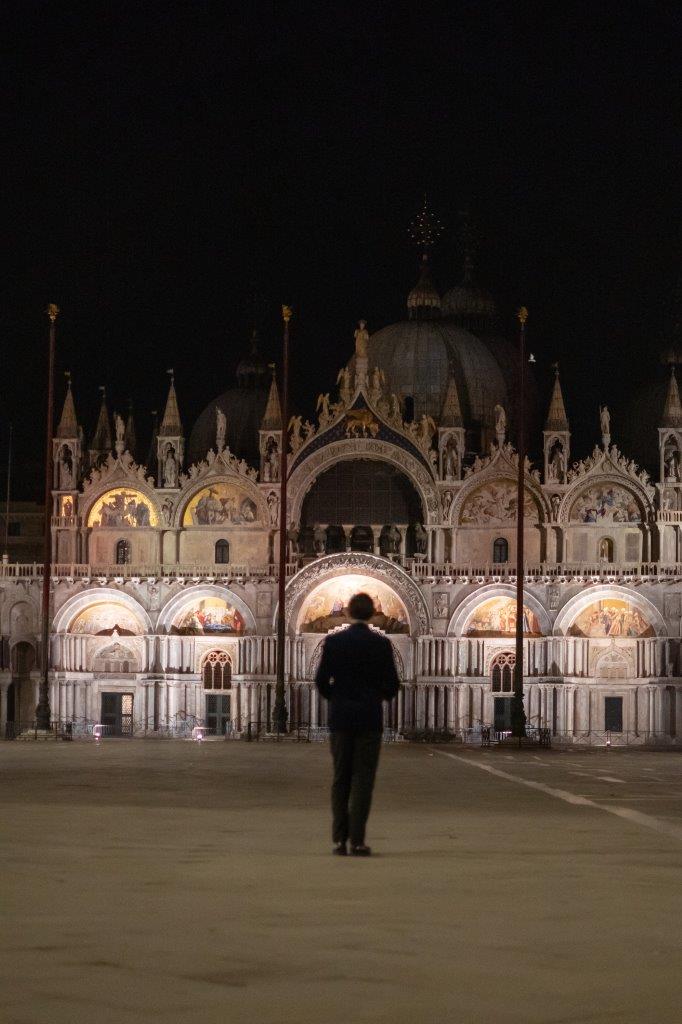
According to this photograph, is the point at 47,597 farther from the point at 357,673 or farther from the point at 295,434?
the point at 357,673

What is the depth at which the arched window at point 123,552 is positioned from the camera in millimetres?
93188

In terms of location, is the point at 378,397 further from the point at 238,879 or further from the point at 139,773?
the point at 238,879

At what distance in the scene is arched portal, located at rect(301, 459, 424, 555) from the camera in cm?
9112

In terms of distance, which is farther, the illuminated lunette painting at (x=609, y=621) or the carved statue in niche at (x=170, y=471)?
the carved statue in niche at (x=170, y=471)

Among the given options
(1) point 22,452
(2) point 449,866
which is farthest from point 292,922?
(1) point 22,452

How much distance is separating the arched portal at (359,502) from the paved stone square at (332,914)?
65.0 m

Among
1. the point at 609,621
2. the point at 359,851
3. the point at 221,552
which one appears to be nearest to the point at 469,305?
the point at 221,552

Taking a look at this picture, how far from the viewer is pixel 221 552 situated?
9250cm

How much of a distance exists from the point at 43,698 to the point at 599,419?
37.5 meters

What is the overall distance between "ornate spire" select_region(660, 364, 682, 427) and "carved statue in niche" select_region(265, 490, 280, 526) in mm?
17824

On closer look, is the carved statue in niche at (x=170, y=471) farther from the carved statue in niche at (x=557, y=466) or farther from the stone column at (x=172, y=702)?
the carved statue in niche at (x=557, y=466)

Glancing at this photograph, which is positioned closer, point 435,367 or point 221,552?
point 221,552

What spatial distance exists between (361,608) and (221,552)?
73917 millimetres

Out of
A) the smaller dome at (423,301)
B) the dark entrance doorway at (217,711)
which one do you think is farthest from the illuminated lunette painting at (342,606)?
the smaller dome at (423,301)
